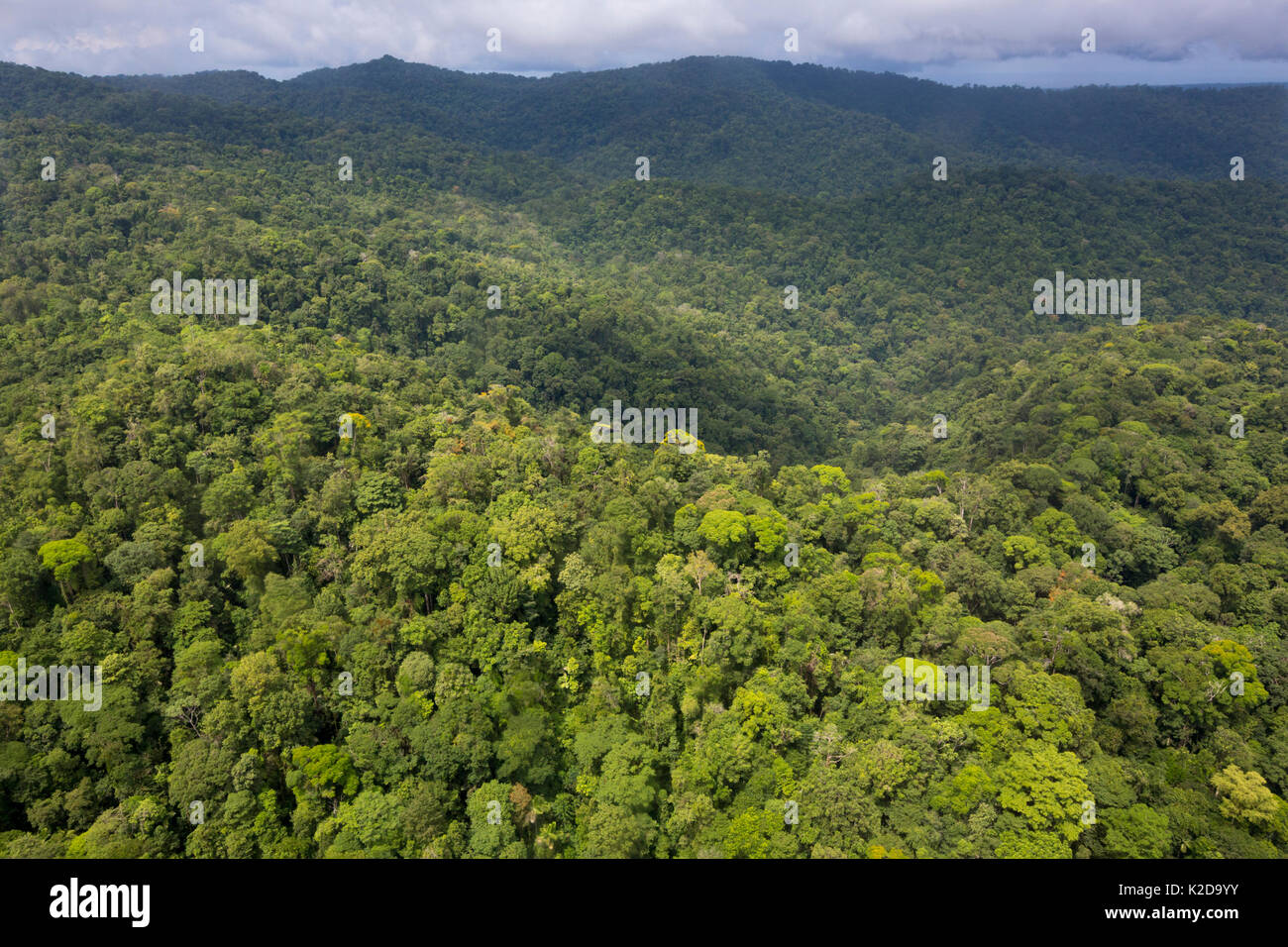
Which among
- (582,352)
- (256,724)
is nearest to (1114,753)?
(256,724)

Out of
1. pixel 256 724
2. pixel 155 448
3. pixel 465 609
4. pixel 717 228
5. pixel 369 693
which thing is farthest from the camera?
pixel 717 228

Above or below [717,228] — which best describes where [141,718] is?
below

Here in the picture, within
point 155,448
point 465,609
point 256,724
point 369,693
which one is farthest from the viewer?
point 155,448

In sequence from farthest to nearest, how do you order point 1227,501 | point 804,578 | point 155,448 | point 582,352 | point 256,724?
Result: point 582,352 → point 1227,501 → point 155,448 → point 804,578 → point 256,724

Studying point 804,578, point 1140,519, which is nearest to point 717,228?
point 1140,519

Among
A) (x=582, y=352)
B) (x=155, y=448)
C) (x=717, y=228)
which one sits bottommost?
(x=155, y=448)

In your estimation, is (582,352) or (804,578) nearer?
(804,578)

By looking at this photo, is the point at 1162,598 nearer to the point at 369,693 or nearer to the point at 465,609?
the point at 465,609

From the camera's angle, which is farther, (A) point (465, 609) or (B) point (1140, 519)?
(B) point (1140, 519)

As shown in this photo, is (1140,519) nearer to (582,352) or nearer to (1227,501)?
(1227,501)
